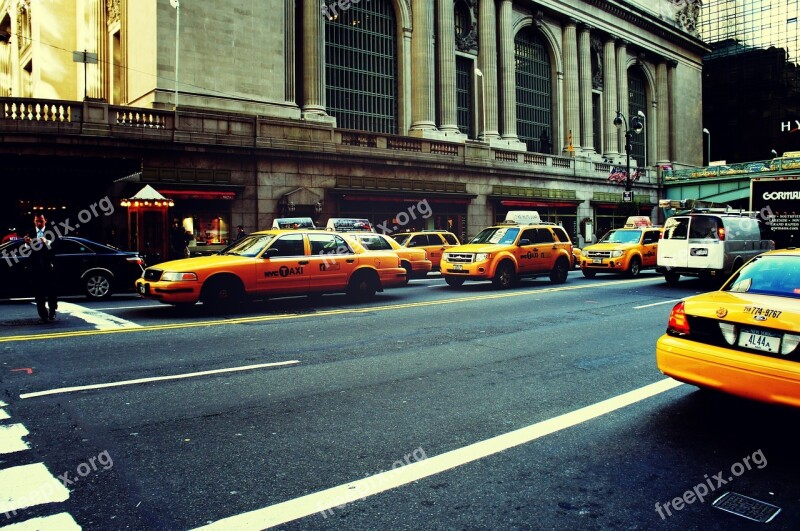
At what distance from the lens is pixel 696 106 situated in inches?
2532

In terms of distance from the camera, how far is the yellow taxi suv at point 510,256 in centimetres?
1700

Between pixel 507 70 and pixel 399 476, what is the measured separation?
41.9 metres

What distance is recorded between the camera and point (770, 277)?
589cm

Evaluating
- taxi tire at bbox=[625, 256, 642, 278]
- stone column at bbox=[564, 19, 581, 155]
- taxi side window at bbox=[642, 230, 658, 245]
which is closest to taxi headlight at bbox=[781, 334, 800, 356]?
taxi tire at bbox=[625, 256, 642, 278]

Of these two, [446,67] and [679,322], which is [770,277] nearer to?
[679,322]

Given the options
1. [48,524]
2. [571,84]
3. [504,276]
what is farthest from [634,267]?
[571,84]

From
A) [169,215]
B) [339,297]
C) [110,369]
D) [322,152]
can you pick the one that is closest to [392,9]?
[322,152]

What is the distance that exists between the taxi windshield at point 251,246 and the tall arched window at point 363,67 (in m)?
22.3

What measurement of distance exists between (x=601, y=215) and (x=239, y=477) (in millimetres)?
46029

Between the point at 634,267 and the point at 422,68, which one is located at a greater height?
the point at 422,68

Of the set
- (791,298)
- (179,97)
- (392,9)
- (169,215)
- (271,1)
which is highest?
(392,9)

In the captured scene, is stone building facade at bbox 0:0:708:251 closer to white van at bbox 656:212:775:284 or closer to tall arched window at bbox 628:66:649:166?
tall arched window at bbox 628:66:649:166

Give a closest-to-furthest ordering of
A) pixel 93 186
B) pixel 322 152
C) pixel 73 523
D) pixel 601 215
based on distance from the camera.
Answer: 1. pixel 73 523
2. pixel 93 186
3. pixel 322 152
4. pixel 601 215

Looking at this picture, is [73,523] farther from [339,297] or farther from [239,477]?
[339,297]
